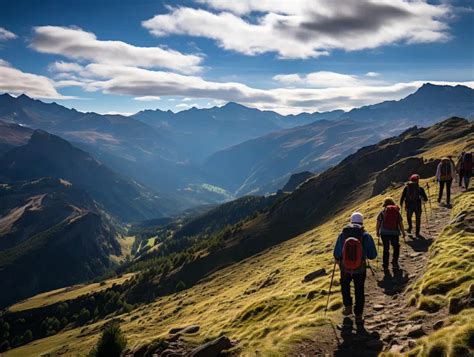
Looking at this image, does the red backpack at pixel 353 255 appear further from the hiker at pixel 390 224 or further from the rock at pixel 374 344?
the hiker at pixel 390 224

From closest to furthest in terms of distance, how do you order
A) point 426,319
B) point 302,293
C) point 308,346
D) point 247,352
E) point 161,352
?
point 426,319 → point 308,346 → point 247,352 → point 161,352 → point 302,293

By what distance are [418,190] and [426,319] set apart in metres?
16.0

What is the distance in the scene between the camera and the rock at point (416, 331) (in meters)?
15.7

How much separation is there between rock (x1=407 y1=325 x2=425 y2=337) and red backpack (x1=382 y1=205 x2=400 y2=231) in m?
Result: 8.22

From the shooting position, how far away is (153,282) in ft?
538

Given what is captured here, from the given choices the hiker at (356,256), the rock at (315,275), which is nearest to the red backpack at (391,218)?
the hiker at (356,256)

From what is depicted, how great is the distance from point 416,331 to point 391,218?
8.76 m

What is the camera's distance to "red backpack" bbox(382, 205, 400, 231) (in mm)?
23281

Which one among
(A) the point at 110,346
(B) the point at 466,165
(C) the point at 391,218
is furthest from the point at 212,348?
(B) the point at 466,165

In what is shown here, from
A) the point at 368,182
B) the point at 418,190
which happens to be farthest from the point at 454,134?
the point at 418,190

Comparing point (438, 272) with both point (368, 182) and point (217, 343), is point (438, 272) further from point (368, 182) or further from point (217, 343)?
point (368, 182)

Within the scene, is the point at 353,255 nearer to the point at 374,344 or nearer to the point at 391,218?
the point at 374,344

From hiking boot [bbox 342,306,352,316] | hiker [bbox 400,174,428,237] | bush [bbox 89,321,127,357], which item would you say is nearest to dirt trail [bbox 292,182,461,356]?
hiking boot [bbox 342,306,352,316]

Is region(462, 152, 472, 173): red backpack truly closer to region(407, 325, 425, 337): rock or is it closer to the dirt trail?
the dirt trail
